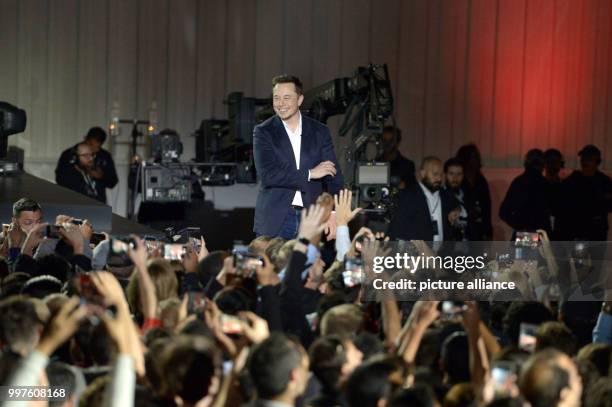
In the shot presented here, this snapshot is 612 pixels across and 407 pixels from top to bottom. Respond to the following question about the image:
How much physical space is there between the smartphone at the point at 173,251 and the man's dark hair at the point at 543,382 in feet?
6.91

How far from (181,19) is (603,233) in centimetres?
431

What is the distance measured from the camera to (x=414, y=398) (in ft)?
11.4

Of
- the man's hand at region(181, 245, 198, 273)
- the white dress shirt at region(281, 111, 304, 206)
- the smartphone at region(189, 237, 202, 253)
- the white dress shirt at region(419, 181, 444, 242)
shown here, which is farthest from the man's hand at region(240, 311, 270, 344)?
the white dress shirt at region(419, 181, 444, 242)

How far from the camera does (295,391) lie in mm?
3600

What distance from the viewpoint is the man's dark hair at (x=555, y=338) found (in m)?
4.22

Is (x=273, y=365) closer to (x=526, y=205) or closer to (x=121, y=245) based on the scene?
(x=121, y=245)

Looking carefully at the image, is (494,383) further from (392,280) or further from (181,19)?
(181,19)

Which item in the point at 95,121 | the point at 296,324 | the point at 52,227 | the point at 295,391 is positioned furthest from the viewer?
the point at 95,121

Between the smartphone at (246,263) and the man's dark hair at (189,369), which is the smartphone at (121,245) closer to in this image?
the smartphone at (246,263)

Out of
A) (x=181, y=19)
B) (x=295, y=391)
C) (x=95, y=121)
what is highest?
(x=181, y=19)

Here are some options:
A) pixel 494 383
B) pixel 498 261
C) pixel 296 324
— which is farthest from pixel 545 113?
pixel 494 383

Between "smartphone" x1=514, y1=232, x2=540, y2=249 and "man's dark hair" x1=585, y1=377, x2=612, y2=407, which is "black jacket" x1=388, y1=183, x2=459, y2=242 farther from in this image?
"man's dark hair" x1=585, y1=377, x2=612, y2=407

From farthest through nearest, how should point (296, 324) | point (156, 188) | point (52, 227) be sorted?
1. point (156, 188)
2. point (52, 227)
3. point (296, 324)

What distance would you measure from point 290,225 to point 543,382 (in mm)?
3341
